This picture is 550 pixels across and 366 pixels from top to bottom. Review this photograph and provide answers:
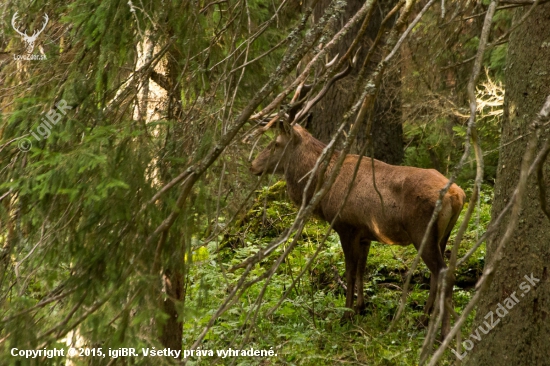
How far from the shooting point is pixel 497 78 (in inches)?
490

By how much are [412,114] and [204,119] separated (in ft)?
26.5

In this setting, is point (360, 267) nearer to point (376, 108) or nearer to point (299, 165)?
point (299, 165)

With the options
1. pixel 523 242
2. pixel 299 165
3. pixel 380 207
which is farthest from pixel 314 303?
pixel 523 242

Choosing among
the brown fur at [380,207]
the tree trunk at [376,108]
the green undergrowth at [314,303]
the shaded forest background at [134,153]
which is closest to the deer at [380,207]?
the brown fur at [380,207]

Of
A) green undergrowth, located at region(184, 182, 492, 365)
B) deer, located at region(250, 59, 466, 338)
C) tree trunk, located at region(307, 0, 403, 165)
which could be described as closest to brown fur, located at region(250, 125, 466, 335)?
deer, located at region(250, 59, 466, 338)

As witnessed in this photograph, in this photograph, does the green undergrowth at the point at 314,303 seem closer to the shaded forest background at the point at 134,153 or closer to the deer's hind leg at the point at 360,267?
the deer's hind leg at the point at 360,267

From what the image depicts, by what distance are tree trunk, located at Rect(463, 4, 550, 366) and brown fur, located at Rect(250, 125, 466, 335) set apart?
3.95ft

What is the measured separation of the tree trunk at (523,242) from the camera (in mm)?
4684

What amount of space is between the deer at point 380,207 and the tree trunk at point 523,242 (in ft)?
4.18

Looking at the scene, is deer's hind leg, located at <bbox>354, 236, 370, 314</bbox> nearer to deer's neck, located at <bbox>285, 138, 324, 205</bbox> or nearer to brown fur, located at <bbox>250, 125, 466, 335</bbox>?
brown fur, located at <bbox>250, 125, 466, 335</bbox>

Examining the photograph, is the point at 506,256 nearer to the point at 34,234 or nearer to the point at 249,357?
the point at 249,357

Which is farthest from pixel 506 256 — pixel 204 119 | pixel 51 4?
pixel 51 4

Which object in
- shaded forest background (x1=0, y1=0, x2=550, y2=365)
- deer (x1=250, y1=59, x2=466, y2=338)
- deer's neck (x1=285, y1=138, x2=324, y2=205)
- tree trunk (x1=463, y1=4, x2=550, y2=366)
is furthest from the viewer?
deer's neck (x1=285, y1=138, x2=324, y2=205)

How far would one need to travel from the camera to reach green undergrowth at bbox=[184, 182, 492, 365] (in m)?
6.56
